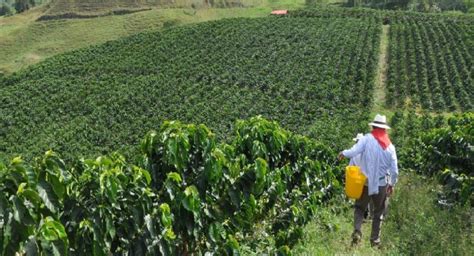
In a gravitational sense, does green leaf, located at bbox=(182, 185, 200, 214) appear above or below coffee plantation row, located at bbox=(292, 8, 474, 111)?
above

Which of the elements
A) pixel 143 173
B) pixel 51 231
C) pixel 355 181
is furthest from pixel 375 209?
pixel 51 231

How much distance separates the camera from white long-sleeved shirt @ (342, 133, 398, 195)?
687 cm

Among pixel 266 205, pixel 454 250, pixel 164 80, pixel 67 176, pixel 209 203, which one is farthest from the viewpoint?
pixel 164 80

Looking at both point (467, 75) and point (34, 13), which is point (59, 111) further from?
point (34, 13)

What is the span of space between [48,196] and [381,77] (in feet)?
122

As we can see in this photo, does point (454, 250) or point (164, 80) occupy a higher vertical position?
point (454, 250)

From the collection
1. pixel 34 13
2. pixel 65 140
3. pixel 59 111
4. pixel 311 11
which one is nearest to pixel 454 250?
pixel 65 140

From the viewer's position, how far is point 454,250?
5.57m

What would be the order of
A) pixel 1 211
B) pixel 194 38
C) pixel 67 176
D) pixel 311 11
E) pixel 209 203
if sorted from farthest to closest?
1. pixel 311 11
2. pixel 194 38
3. pixel 209 203
4. pixel 67 176
5. pixel 1 211

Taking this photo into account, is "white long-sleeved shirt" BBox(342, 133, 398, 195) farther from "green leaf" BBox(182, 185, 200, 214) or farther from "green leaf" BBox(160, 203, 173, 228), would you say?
"green leaf" BBox(160, 203, 173, 228)

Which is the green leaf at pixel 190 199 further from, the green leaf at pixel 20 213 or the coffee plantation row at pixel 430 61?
the coffee plantation row at pixel 430 61

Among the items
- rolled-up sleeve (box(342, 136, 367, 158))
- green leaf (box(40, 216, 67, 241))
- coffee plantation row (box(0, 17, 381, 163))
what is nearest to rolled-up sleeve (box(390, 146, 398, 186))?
rolled-up sleeve (box(342, 136, 367, 158))

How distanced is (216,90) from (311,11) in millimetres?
31738

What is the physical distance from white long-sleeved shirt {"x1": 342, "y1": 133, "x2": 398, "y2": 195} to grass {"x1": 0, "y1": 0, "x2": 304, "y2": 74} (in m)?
56.7
